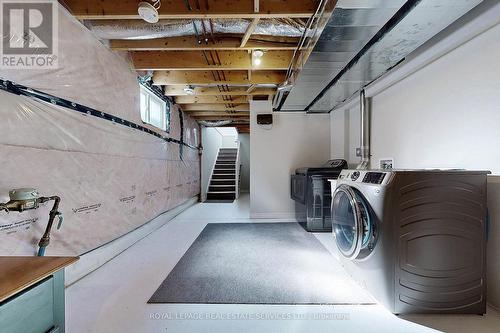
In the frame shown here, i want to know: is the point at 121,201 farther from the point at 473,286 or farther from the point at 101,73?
the point at 473,286

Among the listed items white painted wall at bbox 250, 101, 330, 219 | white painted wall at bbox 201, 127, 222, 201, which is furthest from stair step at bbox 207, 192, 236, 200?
white painted wall at bbox 250, 101, 330, 219

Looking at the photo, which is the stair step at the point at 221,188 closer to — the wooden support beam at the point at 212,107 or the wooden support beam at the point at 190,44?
the wooden support beam at the point at 212,107

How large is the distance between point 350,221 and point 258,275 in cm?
97

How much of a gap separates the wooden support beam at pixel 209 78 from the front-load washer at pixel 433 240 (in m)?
2.41

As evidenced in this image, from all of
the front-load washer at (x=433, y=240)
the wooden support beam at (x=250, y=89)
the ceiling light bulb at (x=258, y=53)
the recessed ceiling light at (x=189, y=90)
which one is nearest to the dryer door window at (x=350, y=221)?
the front-load washer at (x=433, y=240)

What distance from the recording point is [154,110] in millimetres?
3812

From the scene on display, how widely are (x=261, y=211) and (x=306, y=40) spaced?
2.99 metres

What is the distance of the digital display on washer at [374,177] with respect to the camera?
160 centimetres

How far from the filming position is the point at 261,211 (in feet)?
14.3

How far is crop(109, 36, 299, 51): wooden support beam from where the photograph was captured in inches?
94.6

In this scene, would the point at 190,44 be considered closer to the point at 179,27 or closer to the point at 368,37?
the point at 179,27

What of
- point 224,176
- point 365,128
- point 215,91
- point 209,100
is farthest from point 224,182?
point 365,128

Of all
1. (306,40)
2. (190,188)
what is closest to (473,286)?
(306,40)

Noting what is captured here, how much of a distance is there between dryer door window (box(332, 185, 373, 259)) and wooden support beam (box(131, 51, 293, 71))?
1786mm
